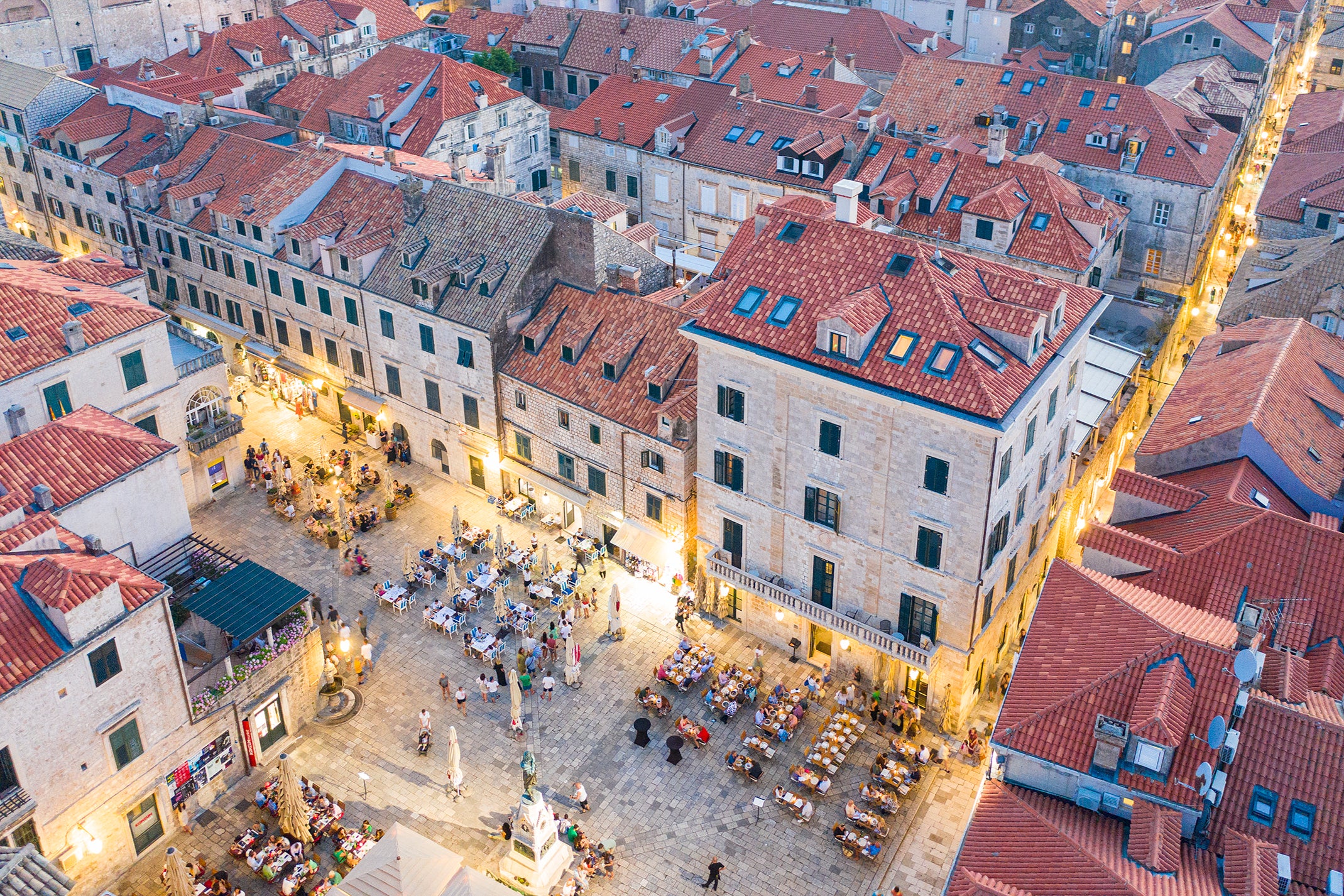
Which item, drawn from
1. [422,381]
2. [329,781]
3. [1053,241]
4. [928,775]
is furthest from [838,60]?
[329,781]

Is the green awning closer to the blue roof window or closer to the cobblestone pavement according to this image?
the cobblestone pavement

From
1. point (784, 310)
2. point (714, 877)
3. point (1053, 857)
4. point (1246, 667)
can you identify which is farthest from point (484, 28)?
point (1053, 857)

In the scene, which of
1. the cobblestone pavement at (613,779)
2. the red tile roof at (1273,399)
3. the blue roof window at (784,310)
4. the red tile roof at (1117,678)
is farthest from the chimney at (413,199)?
the red tile roof at (1117,678)

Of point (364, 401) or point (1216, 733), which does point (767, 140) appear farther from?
point (1216, 733)

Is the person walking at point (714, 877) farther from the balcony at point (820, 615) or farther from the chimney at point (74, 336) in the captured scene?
the chimney at point (74, 336)

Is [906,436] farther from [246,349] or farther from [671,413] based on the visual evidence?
[246,349]

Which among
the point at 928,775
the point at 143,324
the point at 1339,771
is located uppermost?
the point at 143,324
